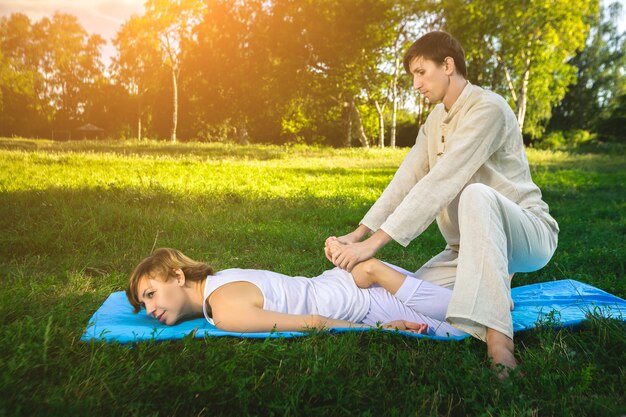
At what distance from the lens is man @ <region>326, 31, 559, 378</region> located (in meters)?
2.38

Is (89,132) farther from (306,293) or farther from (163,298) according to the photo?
(306,293)

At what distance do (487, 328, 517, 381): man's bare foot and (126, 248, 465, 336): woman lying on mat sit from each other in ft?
1.42

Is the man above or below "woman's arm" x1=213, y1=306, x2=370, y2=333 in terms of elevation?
above

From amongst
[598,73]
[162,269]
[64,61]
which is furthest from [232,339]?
[598,73]

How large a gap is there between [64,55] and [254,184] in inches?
145

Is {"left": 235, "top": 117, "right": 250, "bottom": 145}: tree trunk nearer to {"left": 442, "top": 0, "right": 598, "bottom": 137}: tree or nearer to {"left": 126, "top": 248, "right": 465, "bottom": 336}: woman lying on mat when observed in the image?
{"left": 442, "top": 0, "right": 598, "bottom": 137}: tree

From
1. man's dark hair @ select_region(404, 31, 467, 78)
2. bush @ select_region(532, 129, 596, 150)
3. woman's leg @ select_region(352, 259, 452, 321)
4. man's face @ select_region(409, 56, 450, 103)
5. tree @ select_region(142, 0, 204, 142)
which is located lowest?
woman's leg @ select_region(352, 259, 452, 321)

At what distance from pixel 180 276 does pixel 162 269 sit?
121 mm

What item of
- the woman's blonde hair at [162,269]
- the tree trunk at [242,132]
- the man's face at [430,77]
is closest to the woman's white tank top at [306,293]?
the woman's blonde hair at [162,269]

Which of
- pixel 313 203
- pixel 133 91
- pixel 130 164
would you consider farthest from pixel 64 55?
pixel 133 91

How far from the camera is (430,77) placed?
2.98 metres

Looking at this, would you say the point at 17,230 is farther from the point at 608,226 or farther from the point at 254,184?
the point at 608,226

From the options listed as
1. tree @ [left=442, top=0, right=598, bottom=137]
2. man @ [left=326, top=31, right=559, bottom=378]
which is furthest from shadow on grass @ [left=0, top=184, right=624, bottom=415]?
tree @ [left=442, top=0, right=598, bottom=137]

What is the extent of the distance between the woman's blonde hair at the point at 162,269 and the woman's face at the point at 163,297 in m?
0.03
